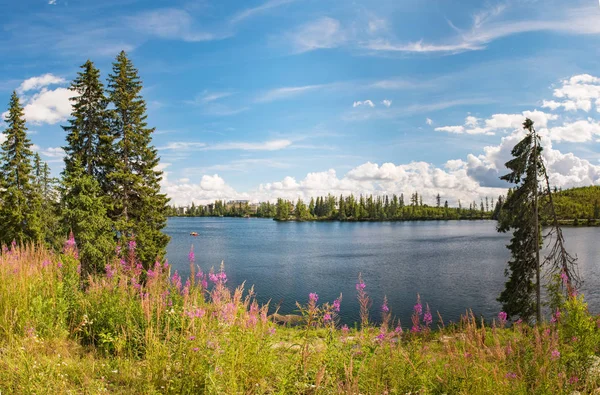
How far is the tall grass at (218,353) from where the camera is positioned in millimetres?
3518

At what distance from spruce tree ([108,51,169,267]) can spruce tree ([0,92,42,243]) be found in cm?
1186

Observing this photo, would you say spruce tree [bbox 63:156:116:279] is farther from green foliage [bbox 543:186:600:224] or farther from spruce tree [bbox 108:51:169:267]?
green foliage [bbox 543:186:600:224]

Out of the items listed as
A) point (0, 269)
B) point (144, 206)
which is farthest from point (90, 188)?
point (0, 269)

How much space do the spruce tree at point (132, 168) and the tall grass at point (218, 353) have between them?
772 inches

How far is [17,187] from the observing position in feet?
104

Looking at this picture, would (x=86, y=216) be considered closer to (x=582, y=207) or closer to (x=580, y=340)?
(x=580, y=340)

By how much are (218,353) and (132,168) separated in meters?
25.0

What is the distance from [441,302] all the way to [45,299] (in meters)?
28.0

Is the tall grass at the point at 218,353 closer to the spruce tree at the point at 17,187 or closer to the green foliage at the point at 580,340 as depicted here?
the green foliage at the point at 580,340

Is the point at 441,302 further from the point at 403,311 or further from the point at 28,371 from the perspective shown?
the point at 28,371

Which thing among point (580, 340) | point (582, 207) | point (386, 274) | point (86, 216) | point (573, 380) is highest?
point (86, 216)

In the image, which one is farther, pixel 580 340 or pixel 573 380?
pixel 580 340

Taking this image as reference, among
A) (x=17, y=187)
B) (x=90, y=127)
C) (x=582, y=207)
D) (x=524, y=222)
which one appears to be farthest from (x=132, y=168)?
(x=582, y=207)

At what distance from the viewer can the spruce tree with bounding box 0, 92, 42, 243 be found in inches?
1212
